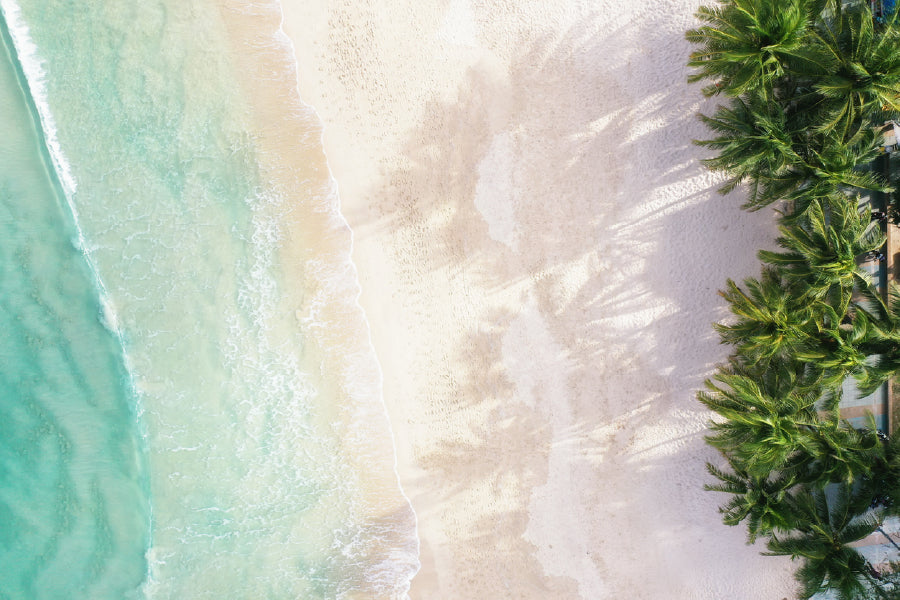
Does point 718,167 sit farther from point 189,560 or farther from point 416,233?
point 189,560

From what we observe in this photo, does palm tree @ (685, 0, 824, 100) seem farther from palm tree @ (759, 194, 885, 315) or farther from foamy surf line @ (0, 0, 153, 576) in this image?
foamy surf line @ (0, 0, 153, 576)

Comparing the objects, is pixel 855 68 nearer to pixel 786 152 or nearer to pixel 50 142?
pixel 786 152

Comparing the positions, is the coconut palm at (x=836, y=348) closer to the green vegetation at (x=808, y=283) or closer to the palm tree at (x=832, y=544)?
the green vegetation at (x=808, y=283)

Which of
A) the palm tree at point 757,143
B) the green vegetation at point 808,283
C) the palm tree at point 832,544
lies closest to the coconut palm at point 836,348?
the green vegetation at point 808,283

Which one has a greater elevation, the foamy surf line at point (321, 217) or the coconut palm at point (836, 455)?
the foamy surf line at point (321, 217)

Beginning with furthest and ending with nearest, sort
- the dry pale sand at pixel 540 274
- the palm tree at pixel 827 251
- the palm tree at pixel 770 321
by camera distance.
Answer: the dry pale sand at pixel 540 274 → the palm tree at pixel 770 321 → the palm tree at pixel 827 251

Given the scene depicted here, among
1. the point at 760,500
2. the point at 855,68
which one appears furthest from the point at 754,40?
the point at 760,500
